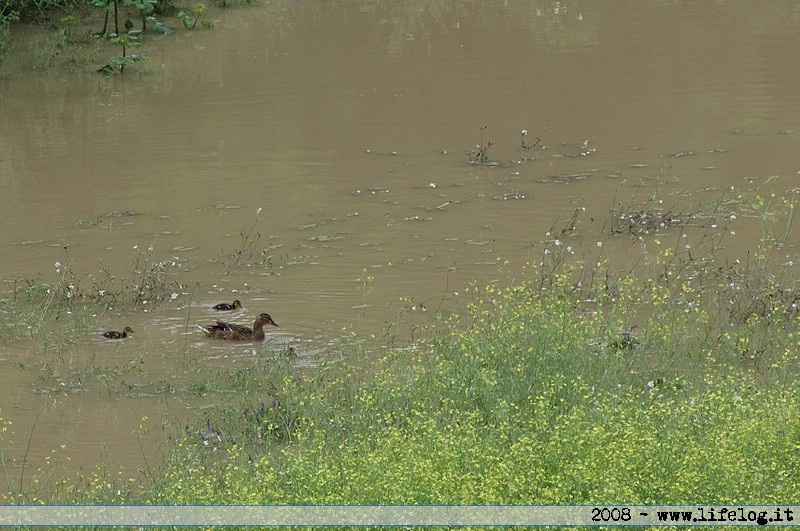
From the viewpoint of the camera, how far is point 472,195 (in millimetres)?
11992

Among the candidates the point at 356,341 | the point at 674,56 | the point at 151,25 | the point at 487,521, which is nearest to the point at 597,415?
the point at 487,521

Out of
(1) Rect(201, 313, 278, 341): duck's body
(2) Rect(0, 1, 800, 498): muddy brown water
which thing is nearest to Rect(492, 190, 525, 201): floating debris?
(2) Rect(0, 1, 800, 498): muddy brown water

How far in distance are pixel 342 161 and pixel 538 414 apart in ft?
24.3

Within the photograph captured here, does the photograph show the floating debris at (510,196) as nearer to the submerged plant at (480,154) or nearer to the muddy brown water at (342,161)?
the muddy brown water at (342,161)

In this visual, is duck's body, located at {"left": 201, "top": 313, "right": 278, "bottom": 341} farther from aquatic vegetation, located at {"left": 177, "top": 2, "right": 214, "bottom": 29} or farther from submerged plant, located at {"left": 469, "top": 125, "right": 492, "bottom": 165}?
aquatic vegetation, located at {"left": 177, "top": 2, "right": 214, "bottom": 29}

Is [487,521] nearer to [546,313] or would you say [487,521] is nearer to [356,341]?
[546,313]

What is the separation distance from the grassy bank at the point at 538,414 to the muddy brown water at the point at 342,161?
665 millimetres

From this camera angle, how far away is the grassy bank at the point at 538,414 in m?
5.57

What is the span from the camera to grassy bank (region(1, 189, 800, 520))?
557 centimetres

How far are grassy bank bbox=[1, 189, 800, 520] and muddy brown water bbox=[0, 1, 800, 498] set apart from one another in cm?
66

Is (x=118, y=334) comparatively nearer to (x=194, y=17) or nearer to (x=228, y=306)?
(x=228, y=306)

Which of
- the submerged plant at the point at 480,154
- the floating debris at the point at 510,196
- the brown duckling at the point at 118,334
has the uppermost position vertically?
the submerged plant at the point at 480,154

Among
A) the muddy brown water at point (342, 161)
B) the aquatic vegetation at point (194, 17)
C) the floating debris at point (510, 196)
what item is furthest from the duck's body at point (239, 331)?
the aquatic vegetation at point (194, 17)

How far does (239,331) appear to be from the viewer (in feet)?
28.7
